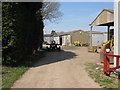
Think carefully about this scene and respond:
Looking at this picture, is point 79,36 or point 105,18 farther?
point 79,36

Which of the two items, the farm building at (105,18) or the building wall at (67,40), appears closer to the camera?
the farm building at (105,18)

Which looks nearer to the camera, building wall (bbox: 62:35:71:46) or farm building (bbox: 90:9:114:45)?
farm building (bbox: 90:9:114:45)

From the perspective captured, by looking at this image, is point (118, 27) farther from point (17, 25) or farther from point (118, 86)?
point (17, 25)

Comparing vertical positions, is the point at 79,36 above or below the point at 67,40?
above

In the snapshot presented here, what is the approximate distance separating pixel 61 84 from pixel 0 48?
4103mm

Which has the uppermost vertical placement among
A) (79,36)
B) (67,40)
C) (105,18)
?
(105,18)

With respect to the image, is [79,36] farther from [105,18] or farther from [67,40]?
[105,18]

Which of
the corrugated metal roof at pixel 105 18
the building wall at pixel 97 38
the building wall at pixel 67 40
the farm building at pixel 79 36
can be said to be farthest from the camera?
the farm building at pixel 79 36

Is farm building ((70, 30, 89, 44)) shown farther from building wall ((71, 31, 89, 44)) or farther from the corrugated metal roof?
the corrugated metal roof

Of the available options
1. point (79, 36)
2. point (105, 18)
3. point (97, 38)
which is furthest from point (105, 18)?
point (79, 36)

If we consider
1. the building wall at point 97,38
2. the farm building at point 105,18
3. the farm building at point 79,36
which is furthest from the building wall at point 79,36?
the farm building at point 105,18

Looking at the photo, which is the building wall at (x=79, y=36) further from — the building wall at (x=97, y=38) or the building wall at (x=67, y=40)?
the building wall at (x=97, y=38)

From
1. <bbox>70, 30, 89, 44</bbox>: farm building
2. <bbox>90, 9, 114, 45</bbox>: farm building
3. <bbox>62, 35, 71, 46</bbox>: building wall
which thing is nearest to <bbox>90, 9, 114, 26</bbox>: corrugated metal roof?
<bbox>90, 9, 114, 45</bbox>: farm building

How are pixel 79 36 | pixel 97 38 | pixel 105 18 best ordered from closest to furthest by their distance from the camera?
pixel 105 18 → pixel 97 38 → pixel 79 36
